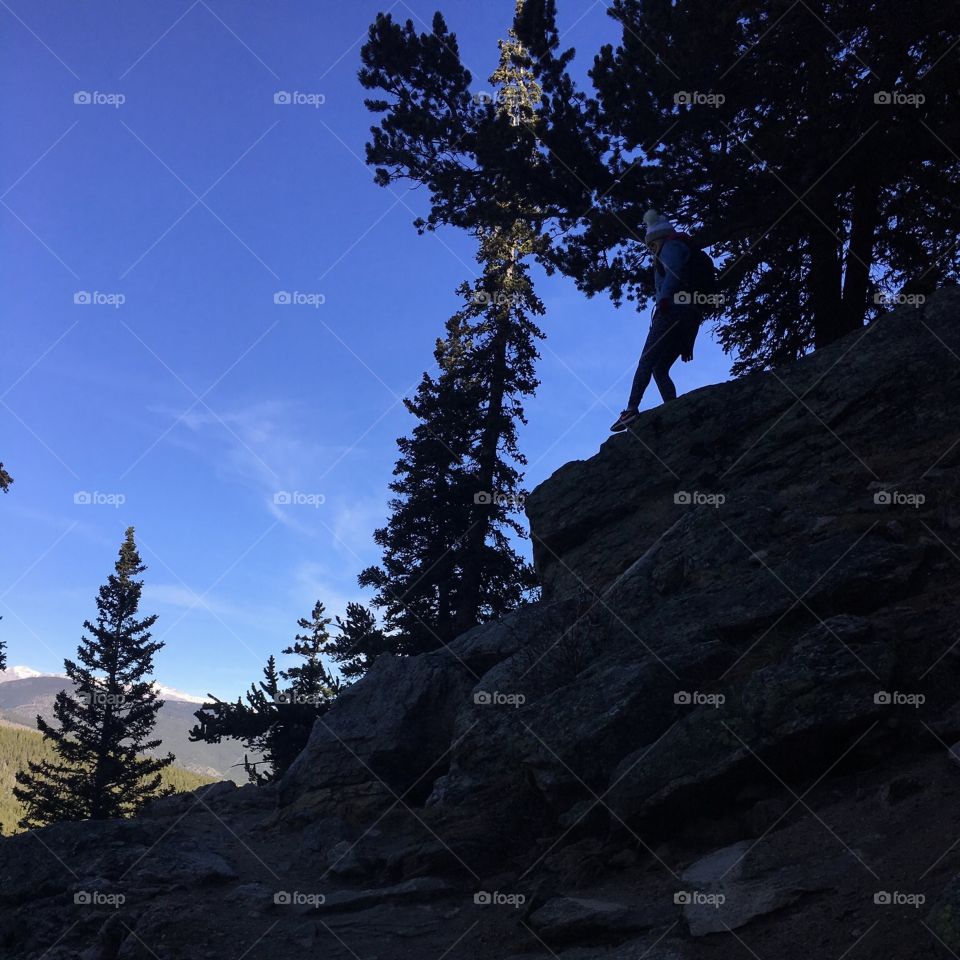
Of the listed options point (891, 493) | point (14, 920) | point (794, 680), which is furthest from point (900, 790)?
point (14, 920)

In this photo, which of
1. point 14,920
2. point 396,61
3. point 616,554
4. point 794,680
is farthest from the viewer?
point 396,61

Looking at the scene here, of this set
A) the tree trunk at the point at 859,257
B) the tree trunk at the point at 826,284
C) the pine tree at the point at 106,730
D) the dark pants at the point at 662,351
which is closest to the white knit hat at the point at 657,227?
the dark pants at the point at 662,351

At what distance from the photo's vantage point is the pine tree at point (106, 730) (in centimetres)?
3416

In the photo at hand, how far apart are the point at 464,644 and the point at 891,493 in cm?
765

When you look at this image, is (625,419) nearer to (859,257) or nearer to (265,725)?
(859,257)

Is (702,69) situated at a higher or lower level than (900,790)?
higher

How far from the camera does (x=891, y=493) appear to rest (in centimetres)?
927

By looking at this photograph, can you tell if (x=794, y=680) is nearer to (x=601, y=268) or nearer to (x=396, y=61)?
(x=601, y=268)

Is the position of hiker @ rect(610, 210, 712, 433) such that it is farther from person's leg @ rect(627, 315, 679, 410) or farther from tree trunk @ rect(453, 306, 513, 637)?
tree trunk @ rect(453, 306, 513, 637)

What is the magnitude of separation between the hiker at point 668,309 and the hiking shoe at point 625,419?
0.04 m

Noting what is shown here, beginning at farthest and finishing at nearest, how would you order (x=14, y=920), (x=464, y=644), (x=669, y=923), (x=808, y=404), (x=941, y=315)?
(x=464, y=644) < (x=808, y=404) < (x=941, y=315) < (x=14, y=920) < (x=669, y=923)

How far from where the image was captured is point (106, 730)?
1448 inches

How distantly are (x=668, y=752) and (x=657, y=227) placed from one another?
29.8 ft

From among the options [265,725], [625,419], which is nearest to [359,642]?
[265,725]
